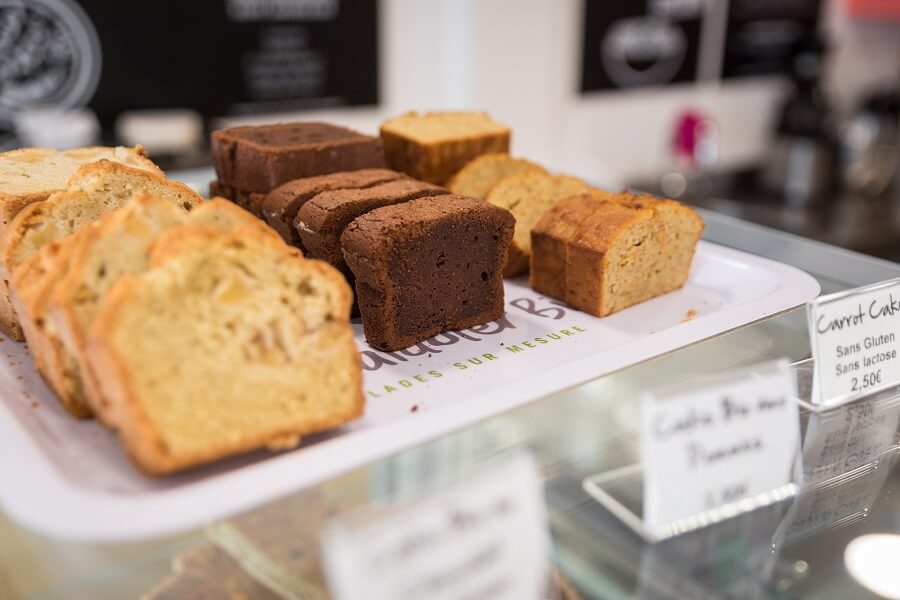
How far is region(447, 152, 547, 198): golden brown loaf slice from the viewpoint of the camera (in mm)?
2494

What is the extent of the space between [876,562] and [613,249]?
109cm

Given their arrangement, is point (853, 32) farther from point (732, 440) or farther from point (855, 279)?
point (732, 440)

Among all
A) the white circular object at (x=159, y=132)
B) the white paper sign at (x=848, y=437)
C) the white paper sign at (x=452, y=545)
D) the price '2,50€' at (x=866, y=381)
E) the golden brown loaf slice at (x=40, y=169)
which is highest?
the golden brown loaf slice at (x=40, y=169)

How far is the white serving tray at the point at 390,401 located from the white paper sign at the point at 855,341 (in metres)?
0.31

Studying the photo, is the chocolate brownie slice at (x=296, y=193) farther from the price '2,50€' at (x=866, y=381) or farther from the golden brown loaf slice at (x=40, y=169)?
the price '2,50€' at (x=866, y=381)

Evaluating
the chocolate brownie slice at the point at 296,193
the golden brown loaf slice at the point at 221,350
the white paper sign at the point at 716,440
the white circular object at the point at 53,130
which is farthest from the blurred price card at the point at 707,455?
the white circular object at the point at 53,130

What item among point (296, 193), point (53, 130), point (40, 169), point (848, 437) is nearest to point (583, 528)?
point (848, 437)

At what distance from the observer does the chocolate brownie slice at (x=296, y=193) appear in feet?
6.97

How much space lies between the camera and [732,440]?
126cm

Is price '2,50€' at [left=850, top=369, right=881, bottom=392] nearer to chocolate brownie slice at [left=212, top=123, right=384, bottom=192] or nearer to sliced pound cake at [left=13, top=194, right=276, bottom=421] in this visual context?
sliced pound cake at [left=13, top=194, right=276, bottom=421]

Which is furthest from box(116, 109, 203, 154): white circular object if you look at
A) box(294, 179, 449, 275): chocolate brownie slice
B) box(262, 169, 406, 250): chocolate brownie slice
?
box(294, 179, 449, 275): chocolate brownie slice

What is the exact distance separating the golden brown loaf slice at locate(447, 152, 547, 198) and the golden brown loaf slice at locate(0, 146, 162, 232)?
36.6 inches

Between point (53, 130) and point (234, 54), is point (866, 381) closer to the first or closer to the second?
point (53, 130)

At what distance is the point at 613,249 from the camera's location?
2182 millimetres
